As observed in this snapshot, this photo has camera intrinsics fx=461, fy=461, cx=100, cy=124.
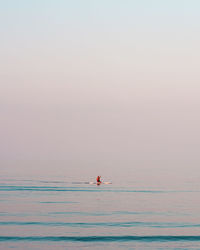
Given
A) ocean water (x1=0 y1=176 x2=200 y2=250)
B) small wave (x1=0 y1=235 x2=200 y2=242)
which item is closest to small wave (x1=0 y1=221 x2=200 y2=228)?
ocean water (x1=0 y1=176 x2=200 y2=250)

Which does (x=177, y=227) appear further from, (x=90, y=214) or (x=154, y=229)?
(x=90, y=214)

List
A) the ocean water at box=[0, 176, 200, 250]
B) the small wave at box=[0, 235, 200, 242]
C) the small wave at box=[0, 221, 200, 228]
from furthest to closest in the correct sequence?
the small wave at box=[0, 221, 200, 228] → the small wave at box=[0, 235, 200, 242] → the ocean water at box=[0, 176, 200, 250]

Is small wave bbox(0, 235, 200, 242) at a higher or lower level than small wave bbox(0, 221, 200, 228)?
lower

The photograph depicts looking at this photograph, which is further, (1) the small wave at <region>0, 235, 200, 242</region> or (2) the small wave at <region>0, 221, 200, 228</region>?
(2) the small wave at <region>0, 221, 200, 228</region>

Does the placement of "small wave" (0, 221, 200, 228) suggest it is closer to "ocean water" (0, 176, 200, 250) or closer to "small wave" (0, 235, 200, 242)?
"ocean water" (0, 176, 200, 250)

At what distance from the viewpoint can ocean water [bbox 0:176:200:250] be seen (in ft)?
131

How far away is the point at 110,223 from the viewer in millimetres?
48125

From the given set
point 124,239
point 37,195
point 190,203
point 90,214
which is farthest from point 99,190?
point 124,239

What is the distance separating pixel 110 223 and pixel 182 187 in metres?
44.0

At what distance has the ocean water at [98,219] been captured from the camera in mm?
40031

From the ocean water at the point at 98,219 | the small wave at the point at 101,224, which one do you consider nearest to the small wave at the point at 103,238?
the ocean water at the point at 98,219

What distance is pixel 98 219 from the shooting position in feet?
167

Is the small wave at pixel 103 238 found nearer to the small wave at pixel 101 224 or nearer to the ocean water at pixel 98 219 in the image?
the ocean water at pixel 98 219

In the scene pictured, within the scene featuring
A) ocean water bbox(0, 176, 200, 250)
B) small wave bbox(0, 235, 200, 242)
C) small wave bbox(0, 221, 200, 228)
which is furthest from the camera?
small wave bbox(0, 221, 200, 228)
